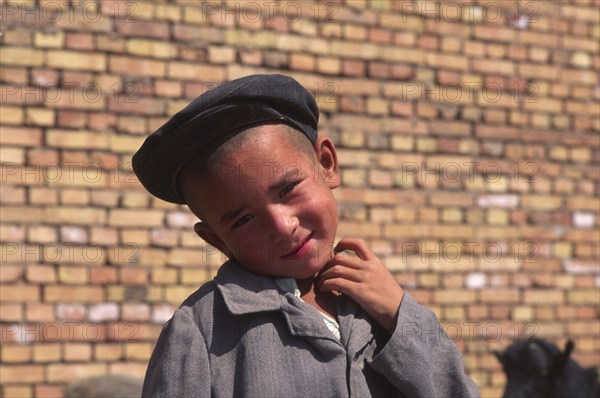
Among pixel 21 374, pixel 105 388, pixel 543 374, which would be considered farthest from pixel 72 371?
pixel 543 374

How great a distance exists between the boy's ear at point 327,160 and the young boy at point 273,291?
0.25 ft

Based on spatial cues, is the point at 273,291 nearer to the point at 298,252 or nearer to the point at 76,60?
the point at 298,252

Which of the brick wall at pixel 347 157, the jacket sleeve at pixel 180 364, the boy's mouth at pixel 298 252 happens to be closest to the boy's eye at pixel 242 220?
the boy's mouth at pixel 298 252

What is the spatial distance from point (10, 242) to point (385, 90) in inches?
82.3

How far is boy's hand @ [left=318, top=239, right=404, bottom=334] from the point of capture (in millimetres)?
2096

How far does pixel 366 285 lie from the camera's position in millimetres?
2109

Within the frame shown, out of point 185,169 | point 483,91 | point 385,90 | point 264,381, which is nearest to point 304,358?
point 264,381

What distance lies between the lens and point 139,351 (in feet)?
15.0

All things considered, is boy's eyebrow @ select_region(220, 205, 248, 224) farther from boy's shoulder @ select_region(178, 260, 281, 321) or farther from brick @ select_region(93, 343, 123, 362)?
brick @ select_region(93, 343, 123, 362)

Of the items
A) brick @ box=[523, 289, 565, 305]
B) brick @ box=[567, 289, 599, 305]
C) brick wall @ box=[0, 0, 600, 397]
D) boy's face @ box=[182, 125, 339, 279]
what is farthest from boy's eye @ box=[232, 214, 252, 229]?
brick @ box=[567, 289, 599, 305]

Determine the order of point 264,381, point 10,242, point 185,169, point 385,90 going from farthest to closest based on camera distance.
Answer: point 385,90
point 10,242
point 185,169
point 264,381

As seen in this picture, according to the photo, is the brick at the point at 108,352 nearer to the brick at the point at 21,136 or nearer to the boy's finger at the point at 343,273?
the brick at the point at 21,136

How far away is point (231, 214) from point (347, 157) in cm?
303

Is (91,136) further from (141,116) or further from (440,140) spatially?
(440,140)
